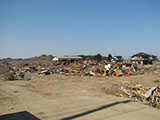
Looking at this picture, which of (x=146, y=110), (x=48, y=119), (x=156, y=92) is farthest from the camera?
(x=156, y=92)

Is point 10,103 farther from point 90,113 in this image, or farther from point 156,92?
point 156,92

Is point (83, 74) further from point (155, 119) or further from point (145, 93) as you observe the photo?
point (155, 119)

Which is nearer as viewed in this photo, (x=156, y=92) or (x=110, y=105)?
(x=110, y=105)

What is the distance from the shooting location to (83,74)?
18391mm

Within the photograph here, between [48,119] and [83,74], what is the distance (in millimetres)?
13675

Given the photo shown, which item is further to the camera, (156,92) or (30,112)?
(156,92)

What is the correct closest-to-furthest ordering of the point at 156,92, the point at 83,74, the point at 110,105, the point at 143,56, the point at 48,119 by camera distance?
the point at 48,119
the point at 110,105
the point at 156,92
the point at 83,74
the point at 143,56

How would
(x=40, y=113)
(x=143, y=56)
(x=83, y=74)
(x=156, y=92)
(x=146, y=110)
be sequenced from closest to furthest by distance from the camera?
(x=40, y=113) → (x=146, y=110) → (x=156, y=92) → (x=83, y=74) → (x=143, y=56)

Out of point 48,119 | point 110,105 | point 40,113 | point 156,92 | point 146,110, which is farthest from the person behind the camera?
point 156,92

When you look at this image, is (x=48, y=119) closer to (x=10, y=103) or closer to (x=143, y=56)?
(x=10, y=103)

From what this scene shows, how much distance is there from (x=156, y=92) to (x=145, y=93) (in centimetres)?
67

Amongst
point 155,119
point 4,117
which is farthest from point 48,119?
point 155,119

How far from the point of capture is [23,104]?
6453mm

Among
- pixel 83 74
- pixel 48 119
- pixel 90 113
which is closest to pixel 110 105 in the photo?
pixel 90 113
